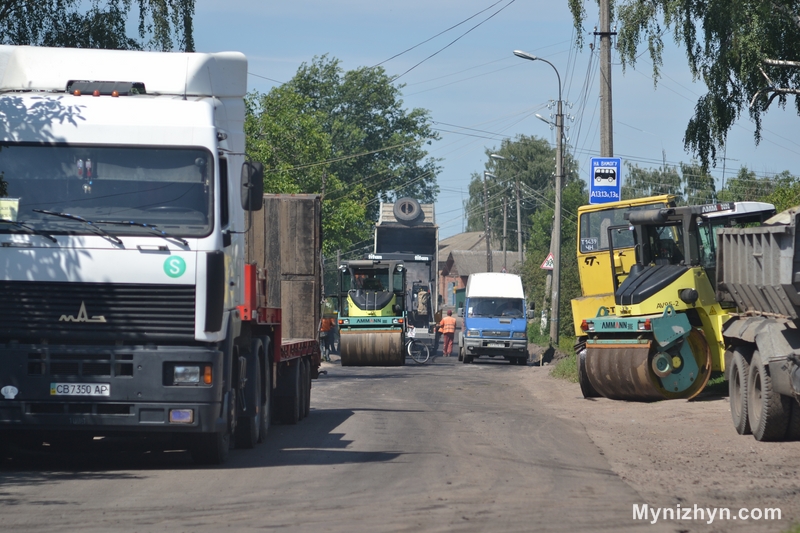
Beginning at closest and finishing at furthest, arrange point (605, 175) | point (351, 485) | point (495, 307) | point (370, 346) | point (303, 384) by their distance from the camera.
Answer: point (351, 485)
point (303, 384)
point (605, 175)
point (370, 346)
point (495, 307)

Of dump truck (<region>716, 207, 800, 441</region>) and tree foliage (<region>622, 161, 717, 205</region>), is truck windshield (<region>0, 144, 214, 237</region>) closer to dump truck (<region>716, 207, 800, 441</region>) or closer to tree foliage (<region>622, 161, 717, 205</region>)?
dump truck (<region>716, 207, 800, 441</region>)

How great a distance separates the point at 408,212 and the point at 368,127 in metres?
26.0

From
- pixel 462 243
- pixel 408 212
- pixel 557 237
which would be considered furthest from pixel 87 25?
pixel 462 243

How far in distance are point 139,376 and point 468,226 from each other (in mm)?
117274

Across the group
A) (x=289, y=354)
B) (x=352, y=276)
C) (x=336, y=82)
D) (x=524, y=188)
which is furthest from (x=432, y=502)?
(x=524, y=188)

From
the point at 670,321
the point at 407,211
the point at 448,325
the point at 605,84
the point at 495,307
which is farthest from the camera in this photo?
the point at 407,211

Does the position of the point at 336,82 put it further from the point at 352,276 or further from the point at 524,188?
the point at 352,276

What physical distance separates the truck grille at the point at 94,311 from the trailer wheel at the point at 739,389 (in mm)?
6881

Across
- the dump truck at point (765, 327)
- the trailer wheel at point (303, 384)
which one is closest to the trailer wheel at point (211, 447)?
the trailer wheel at point (303, 384)

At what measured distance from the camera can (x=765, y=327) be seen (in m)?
11.6

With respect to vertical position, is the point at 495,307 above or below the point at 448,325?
above

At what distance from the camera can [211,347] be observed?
30.4ft

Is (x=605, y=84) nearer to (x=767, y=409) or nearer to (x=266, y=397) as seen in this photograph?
(x=767, y=409)

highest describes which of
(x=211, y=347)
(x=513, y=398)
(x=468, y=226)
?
(x=468, y=226)
